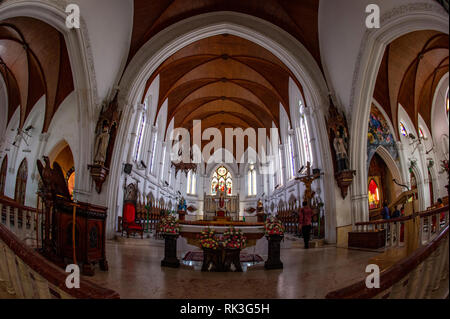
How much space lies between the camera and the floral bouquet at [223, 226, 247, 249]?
4.98 m

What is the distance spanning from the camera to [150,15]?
1170 cm

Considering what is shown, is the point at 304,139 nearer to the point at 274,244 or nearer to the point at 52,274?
the point at 274,244

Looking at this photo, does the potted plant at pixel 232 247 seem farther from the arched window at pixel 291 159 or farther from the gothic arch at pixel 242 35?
the arched window at pixel 291 159

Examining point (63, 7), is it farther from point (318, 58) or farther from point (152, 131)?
point (318, 58)

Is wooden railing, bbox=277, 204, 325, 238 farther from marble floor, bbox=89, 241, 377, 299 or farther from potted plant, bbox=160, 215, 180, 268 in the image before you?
potted plant, bbox=160, 215, 180, 268

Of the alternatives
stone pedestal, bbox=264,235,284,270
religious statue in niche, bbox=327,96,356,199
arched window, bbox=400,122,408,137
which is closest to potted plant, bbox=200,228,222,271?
stone pedestal, bbox=264,235,284,270

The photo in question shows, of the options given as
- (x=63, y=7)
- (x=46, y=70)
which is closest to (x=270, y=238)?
(x=63, y=7)

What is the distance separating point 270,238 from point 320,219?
7.09 m

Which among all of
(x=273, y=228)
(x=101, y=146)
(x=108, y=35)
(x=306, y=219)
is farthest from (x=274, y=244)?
(x=108, y=35)

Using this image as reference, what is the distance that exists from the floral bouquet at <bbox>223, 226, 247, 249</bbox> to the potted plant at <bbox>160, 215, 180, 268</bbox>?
108 centimetres

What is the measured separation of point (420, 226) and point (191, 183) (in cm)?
2401

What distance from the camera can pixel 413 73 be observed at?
1229 centimetres

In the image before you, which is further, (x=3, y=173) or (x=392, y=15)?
(x=3, y=173)

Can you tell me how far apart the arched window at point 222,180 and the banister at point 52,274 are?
2551 centimetres
